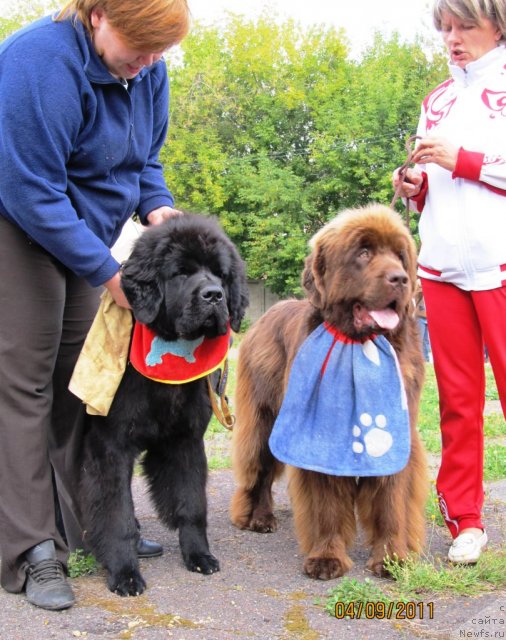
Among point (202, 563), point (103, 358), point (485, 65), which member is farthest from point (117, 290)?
point (485, 65)

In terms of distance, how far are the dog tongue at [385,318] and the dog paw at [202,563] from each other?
143cm

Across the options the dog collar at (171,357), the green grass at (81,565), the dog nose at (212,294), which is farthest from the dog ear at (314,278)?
the green grass at (81,565)

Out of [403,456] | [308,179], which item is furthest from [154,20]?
[308,179]

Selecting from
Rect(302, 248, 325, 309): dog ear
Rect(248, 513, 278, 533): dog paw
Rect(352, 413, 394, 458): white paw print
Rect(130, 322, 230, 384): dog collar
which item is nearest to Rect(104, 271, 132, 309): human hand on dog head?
Rect(130, 322, 230, 384): dog collar

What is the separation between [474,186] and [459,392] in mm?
1062

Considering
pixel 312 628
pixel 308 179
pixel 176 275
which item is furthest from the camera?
pixel 308 179

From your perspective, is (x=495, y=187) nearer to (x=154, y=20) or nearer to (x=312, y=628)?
(x=154, y=20)

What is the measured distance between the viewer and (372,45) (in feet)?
108

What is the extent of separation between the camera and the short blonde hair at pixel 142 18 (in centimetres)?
298

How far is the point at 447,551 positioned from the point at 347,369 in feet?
4.00

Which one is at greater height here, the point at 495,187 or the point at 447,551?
the point at 495,187

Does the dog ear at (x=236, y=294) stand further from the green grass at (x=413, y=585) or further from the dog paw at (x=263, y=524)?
the dog paw at (x=263, y=524)
